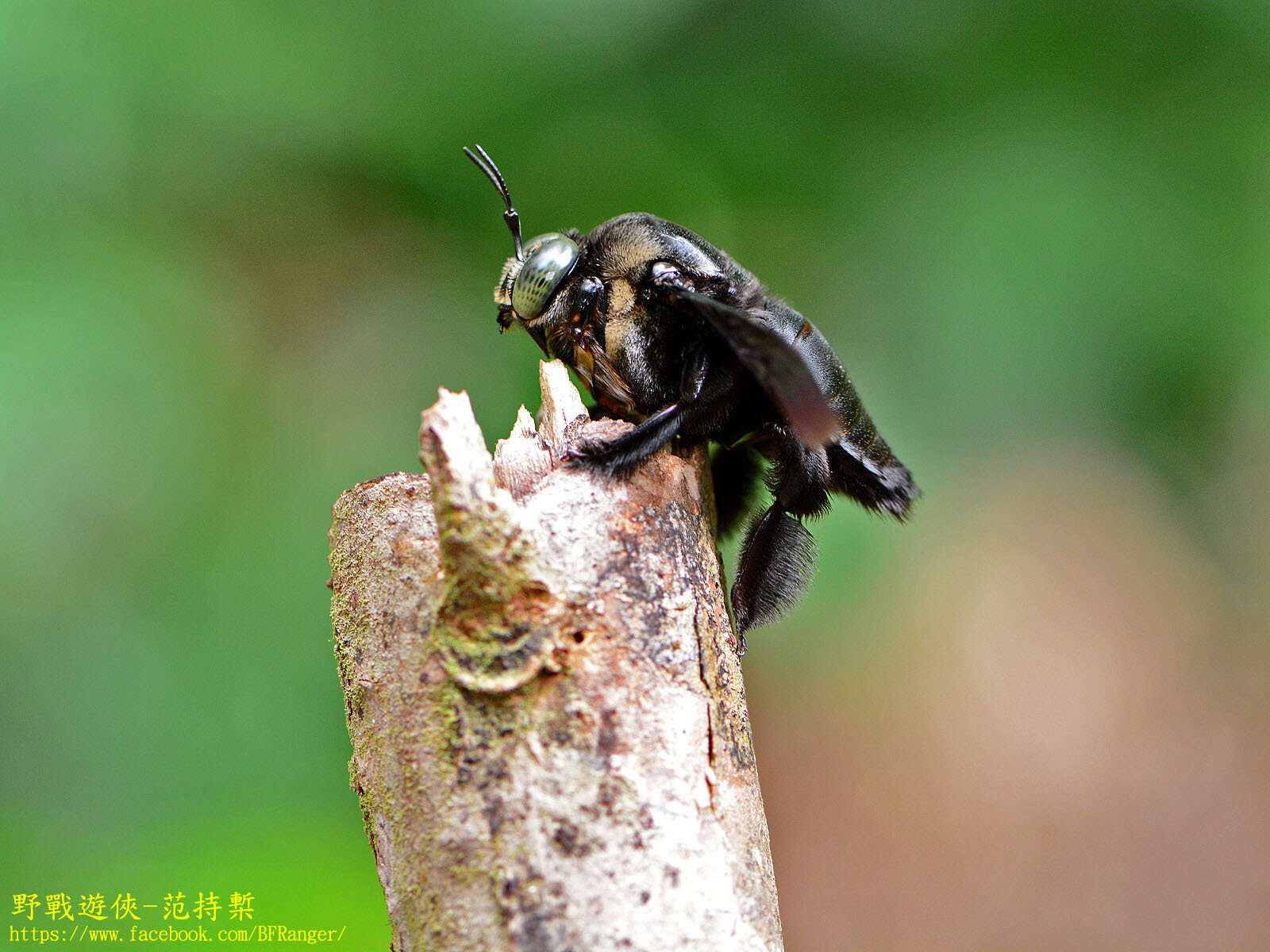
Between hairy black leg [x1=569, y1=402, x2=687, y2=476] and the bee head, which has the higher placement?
the bee head

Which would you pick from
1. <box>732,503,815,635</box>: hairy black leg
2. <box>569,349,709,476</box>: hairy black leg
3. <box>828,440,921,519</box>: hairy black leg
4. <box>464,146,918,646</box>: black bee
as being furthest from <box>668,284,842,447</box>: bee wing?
<box>828,440,921,519</box>: hairy black leg

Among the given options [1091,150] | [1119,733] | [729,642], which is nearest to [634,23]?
[1091,150]

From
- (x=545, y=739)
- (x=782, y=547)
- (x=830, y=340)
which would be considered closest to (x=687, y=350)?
(x=782, y=547)

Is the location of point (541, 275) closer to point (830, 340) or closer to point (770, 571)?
point (770, 571)

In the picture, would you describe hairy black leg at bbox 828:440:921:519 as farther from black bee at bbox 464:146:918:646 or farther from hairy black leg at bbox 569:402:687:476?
hairy black leg at bbox 569:402:687:476

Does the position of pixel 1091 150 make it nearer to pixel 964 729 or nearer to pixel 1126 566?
pixel 1126 566
